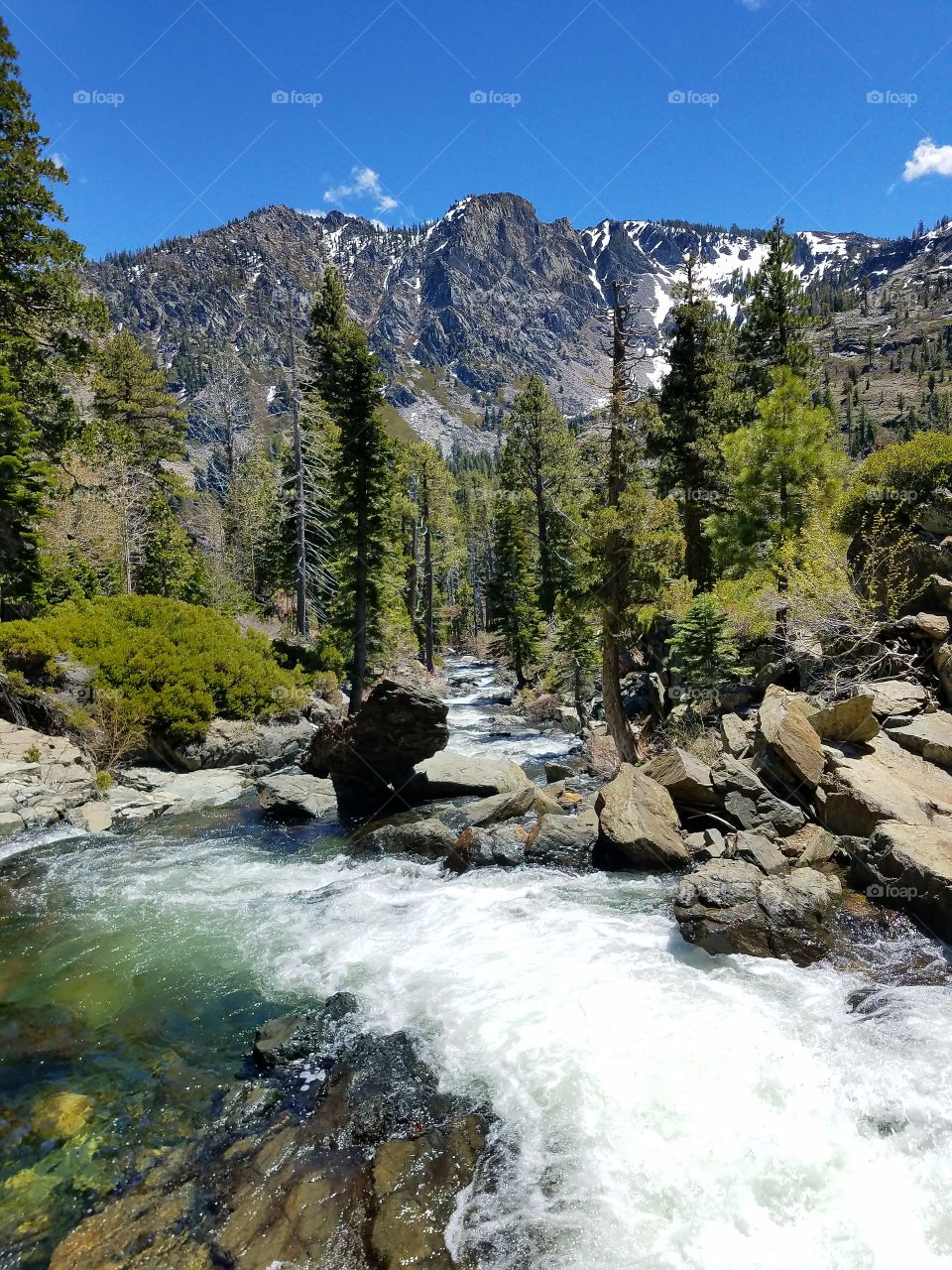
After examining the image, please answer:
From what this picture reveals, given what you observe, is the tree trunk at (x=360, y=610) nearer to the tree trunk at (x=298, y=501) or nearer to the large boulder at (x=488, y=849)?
the tree trunk at (x=298, y=501)

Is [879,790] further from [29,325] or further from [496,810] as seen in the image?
[29,325]

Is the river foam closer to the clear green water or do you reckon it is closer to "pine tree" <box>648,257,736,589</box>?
the clear green water

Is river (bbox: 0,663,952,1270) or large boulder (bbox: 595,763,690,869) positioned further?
large boulder (bbox: 595,763,690,869)

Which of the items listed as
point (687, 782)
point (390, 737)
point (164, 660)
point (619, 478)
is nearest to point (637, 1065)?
point (687, 782)

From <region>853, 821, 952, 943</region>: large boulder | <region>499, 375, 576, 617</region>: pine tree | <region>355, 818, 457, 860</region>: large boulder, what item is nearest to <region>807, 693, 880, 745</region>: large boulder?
<region>853, 821, 952, 943</region>: large boulder

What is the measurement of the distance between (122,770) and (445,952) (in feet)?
39.9

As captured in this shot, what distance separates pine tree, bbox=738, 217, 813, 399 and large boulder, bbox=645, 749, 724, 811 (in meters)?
17.6

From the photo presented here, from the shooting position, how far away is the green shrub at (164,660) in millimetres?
17406

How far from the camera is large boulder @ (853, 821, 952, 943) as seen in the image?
289 inches

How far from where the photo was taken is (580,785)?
608 inches

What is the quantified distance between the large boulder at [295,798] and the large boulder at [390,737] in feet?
2.14

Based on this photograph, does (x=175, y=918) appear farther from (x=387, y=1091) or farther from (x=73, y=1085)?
(x=387, y=1091)

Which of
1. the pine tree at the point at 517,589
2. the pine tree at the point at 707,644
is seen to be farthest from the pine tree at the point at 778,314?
the pine tree at the point at 517,589

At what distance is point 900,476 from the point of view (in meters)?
14.8
